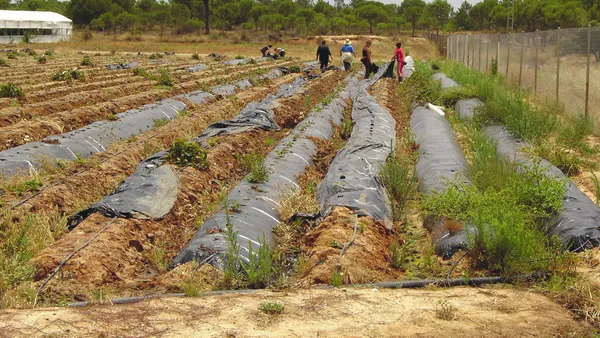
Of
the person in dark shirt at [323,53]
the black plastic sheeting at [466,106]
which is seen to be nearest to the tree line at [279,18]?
the person in dark shirt at [323,53]

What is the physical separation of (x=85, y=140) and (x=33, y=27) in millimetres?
47417

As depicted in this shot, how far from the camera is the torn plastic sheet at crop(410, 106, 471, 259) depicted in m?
6.49

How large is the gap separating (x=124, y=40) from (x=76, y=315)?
174 feet

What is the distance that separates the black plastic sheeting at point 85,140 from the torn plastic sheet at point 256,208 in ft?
10.2

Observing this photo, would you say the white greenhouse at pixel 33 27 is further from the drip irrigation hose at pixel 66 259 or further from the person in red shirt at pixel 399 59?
the drip irrigation hose at pixel 66 259

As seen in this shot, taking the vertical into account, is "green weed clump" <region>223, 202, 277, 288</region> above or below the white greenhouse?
below

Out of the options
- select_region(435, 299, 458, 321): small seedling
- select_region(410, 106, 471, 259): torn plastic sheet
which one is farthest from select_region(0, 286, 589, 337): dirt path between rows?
select_region(410, 106, 471, 259): torn plastic sheet

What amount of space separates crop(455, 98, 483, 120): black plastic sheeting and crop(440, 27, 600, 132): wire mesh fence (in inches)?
64.4

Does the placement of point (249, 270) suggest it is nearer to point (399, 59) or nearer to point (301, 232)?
point (301, 232)

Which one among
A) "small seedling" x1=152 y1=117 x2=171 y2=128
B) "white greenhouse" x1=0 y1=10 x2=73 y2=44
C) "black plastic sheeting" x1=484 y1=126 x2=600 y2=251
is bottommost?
"black plastic sheeting" x1=484 y1=126 x2=600 y2=251

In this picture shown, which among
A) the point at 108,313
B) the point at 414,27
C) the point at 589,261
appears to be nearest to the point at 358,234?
the point at 589,261

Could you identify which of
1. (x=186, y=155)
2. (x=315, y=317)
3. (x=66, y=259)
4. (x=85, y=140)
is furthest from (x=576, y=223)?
(x=85, y=140)

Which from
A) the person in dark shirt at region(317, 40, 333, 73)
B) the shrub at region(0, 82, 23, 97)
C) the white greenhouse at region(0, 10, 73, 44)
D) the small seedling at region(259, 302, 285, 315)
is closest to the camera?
the small seedling at region(259, 302, 285, 315)

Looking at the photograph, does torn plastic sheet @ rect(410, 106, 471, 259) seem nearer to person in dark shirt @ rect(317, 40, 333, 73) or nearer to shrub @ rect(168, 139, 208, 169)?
shrub @ rect(168, 139, 208, 169)
